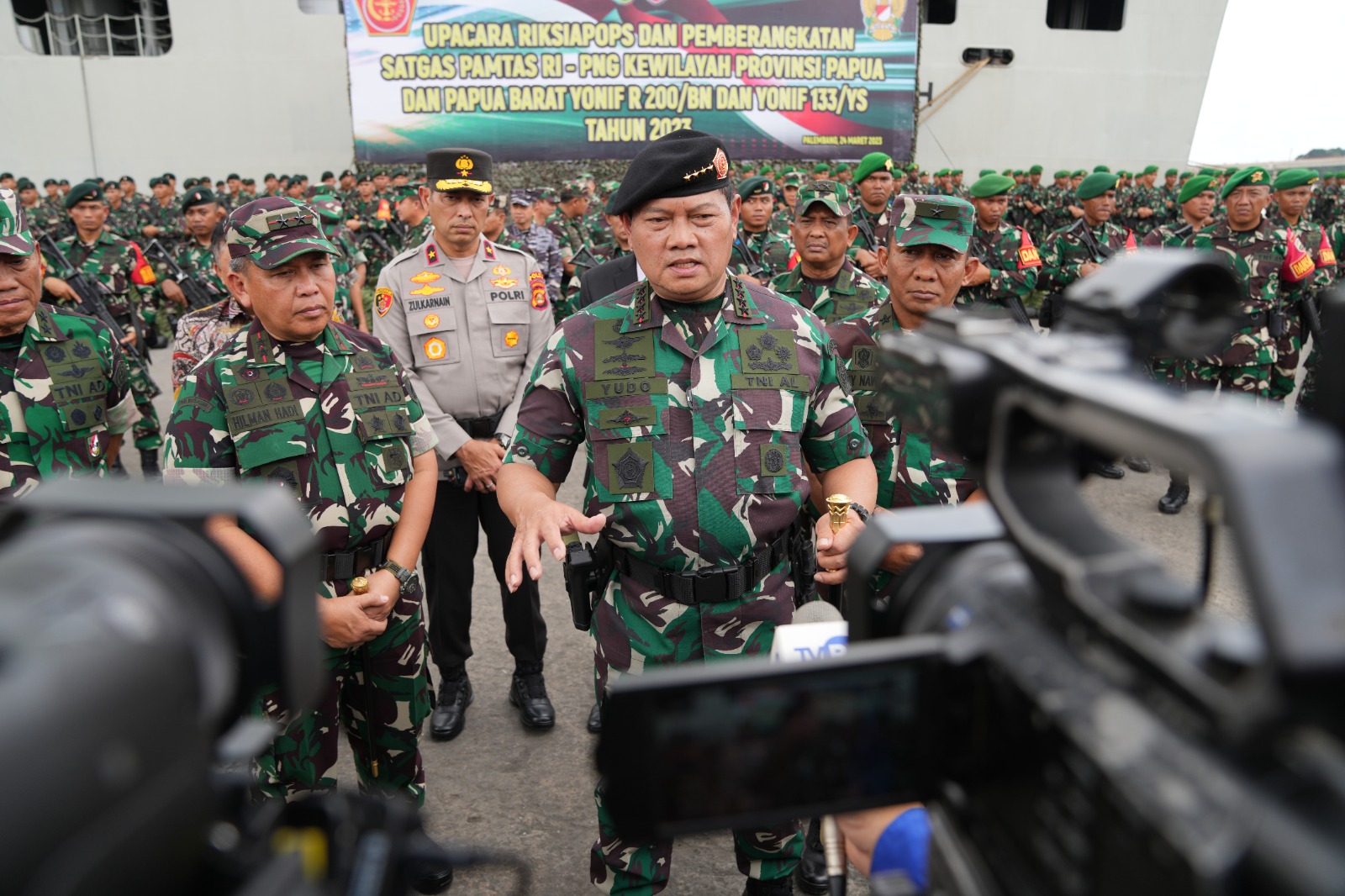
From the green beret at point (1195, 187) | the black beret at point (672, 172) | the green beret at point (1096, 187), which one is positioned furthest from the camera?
the green beret at point (1096, 187)

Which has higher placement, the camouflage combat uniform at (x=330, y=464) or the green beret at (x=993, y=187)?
the green beret at (x=993, y=187)

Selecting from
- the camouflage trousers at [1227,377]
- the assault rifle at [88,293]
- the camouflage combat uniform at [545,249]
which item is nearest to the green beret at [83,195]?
the assault rifle at [88,293]

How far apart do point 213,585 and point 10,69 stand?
92.0 ft

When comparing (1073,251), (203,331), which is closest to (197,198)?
(203,331)

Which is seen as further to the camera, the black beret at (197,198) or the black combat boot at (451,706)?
the black beret at (197,198)

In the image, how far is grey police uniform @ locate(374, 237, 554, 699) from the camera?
3678 millimetres

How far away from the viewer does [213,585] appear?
77 centimetres

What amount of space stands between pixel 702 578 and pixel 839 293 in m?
2.77

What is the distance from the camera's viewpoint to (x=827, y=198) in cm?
457

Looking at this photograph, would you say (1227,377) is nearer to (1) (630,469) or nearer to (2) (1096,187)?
(2) (1096,187)

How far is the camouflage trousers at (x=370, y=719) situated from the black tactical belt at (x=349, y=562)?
0.49 ft

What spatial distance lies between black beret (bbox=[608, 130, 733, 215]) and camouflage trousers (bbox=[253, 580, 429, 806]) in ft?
4.36

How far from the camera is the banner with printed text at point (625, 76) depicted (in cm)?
1945

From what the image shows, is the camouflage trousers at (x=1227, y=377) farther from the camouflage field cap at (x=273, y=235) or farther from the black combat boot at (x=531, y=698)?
the camouflage field cap at (x=273, y=235)
